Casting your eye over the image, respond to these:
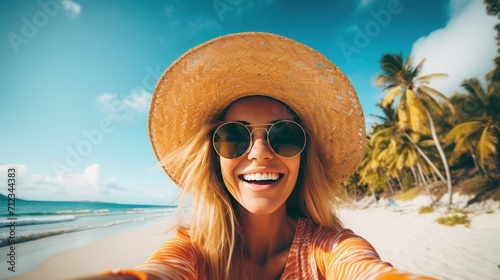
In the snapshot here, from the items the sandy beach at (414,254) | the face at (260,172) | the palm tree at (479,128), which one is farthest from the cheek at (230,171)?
the palm tree at (479,128)

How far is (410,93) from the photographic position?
15.6 metres

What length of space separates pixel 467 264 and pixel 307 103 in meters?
6.69

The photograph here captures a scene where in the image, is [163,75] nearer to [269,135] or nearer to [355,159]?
[269,135]

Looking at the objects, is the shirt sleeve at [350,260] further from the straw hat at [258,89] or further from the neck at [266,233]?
the straw hat at [258,89]

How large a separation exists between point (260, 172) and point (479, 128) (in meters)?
20.7

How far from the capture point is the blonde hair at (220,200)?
1.80 meters

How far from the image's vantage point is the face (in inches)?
66.3

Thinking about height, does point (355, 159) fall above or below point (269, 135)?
below

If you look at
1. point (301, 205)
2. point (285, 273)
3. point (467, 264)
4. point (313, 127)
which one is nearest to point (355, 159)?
point (313, 127)

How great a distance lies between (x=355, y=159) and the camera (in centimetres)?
227

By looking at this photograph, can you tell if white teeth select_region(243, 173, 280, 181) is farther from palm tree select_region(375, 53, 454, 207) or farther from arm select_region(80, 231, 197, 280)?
palm tree select_region(375, 53, 454, 207)

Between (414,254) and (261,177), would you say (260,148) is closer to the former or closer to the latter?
(261,177)

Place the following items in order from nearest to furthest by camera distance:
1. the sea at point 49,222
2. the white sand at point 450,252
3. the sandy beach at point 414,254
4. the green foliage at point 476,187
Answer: the white sand at point 450,252
the sandy beach at point 414,254
the sea at point 49,222
the green foliage at point 476,187

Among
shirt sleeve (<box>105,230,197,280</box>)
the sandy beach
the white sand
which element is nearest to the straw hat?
shirt sleeve (<box>105,230,197,280</box>)
